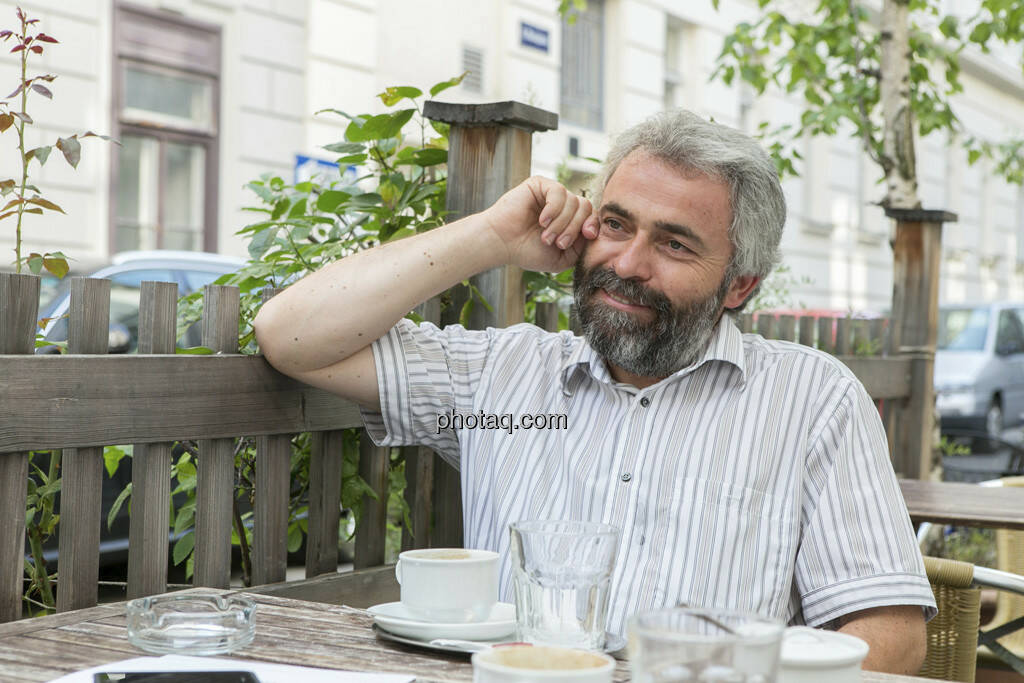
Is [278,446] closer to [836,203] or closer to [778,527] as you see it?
[778,527]

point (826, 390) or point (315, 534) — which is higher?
point (826, 390)

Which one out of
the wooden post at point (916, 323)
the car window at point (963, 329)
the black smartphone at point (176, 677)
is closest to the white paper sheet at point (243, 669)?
the black smartphone at point (176, 677)

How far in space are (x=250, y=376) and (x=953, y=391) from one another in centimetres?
1098

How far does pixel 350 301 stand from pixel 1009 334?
11.9m

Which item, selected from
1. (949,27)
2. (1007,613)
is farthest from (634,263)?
(949,27)

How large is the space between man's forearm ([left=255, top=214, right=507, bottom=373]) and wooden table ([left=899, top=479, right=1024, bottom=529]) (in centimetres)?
154

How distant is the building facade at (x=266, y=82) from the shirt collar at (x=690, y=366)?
363 cm

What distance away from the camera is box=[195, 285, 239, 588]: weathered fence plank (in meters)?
2.27

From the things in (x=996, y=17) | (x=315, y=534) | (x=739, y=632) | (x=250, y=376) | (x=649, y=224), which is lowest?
(x=315, y=534)

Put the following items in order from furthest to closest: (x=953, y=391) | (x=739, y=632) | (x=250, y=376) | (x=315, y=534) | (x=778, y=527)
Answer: (x=953, y=391) → (x=315, y=534) → (x=250, y=376) → (x=778, y=527) → (x=739, y=632)

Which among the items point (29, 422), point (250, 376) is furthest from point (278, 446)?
point (29, 422)

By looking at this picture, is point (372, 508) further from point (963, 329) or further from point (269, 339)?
point (963, 329)

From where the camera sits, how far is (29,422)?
6.20 ft

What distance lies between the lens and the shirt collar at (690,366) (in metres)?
2.23
